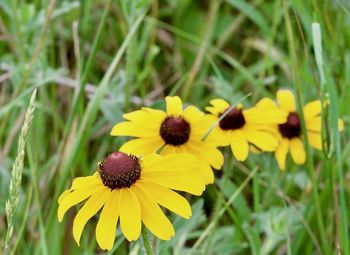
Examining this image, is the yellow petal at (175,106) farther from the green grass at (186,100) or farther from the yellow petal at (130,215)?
the yellow petal at (130,215)

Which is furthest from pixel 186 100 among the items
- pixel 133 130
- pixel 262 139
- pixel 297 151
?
pixel 133 130

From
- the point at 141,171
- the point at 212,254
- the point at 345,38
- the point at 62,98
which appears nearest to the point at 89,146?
the point at 62,98

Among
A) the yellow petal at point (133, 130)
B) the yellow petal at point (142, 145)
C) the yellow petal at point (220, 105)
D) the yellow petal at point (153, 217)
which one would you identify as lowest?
the yellow petal at point (153, 217)

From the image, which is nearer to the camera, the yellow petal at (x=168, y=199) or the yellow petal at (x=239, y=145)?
the yellow petal at (x=168, y=199)

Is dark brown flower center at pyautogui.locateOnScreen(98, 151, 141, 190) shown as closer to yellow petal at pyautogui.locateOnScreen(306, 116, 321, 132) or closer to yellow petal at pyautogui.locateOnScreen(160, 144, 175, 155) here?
yellow petal at pyautogui.locateOnScreen(160, 144, 175, 155)

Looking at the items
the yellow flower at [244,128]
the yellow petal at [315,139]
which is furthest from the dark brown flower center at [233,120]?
the yellow petal at [315,139]

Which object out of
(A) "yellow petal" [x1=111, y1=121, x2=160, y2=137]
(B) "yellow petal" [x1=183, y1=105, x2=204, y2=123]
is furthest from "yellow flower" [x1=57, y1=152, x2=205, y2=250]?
(B) "yellow petal" [x1=183, y1=105, x2=204, y2=123]
